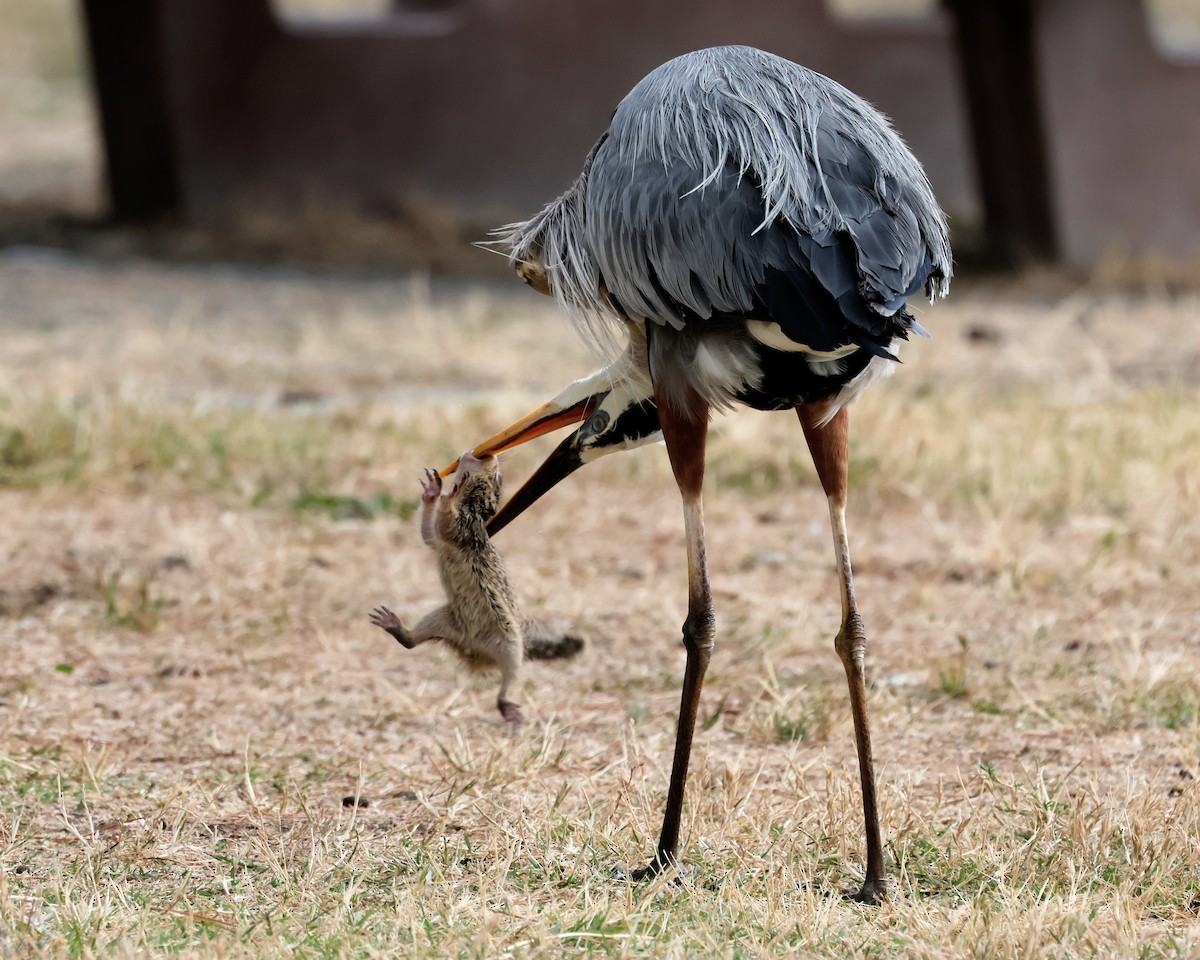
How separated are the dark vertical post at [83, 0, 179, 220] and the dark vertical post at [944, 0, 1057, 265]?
4.89 meters

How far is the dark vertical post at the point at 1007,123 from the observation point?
970cm

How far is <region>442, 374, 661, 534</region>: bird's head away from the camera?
3.52m

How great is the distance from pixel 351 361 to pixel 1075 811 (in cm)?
507

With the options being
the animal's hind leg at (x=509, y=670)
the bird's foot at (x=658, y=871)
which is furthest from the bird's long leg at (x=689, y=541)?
the animal's hind leg at (x=509, y=670)

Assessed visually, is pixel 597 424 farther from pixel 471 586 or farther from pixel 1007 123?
pixel 1007 123

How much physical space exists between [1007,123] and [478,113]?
3.35m

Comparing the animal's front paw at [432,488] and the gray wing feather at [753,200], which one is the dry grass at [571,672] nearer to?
the animal's front paw at [432,488]

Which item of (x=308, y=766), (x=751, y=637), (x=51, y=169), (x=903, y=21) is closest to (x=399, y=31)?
(x=903, y=21)

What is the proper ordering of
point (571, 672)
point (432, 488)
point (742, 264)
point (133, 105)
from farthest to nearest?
point (133, 105) < point (571, 672) < point (432, 488) < point (742, 264)

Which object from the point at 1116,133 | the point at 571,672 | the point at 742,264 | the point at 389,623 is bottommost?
the point at 571,672

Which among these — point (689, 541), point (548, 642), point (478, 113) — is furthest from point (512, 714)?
point (478, 113)

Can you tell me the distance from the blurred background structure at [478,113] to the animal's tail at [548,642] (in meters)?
6.16

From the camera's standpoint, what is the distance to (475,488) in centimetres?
406

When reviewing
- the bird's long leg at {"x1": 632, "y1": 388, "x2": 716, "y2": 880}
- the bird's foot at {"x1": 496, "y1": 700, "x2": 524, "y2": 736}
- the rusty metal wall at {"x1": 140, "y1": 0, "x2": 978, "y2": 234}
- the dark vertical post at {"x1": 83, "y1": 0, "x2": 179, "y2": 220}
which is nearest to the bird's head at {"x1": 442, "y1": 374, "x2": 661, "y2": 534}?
the bird's long leg at {"x1": 632, "y1": 388, "x2": 716, "y2": 880}
